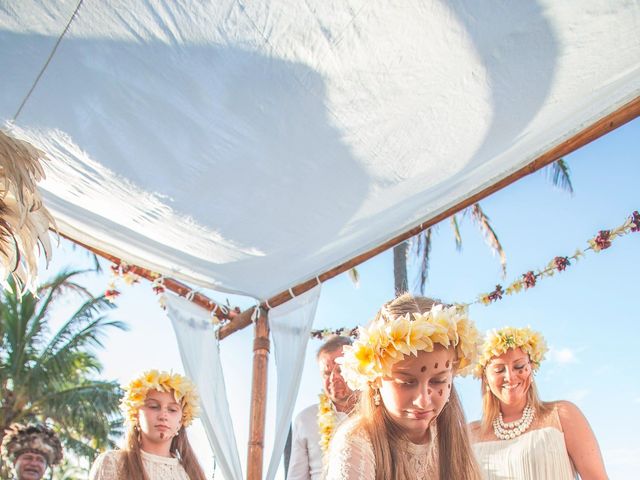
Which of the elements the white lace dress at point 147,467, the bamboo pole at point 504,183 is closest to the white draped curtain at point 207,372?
the bamboo pole at point 504,183

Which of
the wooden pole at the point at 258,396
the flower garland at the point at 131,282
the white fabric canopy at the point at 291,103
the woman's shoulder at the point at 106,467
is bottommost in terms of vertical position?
the woman's shoulder at the point at 106,467

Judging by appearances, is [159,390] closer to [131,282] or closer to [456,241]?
[131,282]

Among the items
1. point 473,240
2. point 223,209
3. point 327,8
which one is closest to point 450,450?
point 327,8

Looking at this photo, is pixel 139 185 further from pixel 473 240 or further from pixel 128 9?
pixel 473 240

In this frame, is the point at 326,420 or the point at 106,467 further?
the point at 326,420

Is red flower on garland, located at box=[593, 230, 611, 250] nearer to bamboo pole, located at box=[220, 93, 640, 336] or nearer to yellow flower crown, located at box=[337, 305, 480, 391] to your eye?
bamboo pole, located at box=[220, 93, 640, 336]

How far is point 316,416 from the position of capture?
406cm

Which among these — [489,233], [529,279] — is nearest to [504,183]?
[529,279]

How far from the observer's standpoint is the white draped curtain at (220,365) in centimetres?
493

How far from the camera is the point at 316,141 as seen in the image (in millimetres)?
3566

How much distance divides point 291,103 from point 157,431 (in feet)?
5.62

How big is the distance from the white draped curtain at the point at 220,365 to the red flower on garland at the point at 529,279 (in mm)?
1372

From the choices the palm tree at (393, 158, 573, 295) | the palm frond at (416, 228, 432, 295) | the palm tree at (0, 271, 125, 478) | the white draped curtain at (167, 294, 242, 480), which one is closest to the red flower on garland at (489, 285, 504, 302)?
the white draped curtain at (167, 294, 242, 480)

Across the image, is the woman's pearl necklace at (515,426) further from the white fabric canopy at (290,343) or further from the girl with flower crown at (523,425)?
the white fabric canopy at (290,343)
